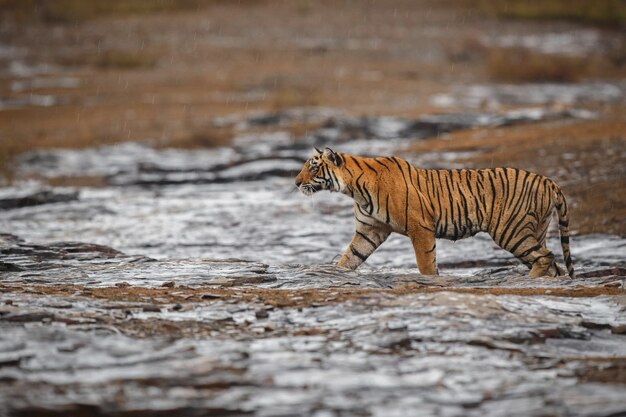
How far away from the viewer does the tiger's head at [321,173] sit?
9180 millimetres

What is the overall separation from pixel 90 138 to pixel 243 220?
885cm

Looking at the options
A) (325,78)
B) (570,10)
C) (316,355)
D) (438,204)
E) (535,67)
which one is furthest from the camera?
(570,10)

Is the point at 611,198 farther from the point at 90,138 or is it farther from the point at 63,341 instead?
the point at 90,138

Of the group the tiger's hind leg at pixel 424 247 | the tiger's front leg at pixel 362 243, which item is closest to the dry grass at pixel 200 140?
the tiger's front leg at pixel 362 243

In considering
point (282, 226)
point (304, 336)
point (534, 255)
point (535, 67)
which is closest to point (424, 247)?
point (534, 255)

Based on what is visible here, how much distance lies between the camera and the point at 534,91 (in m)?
28.0

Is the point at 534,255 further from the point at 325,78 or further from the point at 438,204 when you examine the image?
the point at 325,78

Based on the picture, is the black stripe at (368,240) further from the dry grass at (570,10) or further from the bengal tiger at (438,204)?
the dry grass at (570,10)

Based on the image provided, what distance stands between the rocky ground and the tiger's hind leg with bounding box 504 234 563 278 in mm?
268

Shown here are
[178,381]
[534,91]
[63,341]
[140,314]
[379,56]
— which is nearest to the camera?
[178,381]

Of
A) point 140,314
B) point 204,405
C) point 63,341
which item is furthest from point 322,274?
point 204,405

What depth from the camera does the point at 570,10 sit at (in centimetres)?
3938

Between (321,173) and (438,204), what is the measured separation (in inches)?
40.3

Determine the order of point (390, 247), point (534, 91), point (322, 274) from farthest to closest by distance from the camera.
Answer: point (534, 91) → point (390, 247) → point (322, 274)
